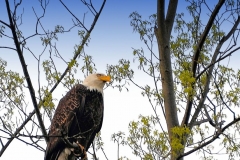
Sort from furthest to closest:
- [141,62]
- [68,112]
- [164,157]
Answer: [141,62], [68,112], [164,157]

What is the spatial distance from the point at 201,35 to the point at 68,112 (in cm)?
177

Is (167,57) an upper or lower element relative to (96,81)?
upper

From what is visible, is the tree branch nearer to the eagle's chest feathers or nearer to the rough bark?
the rough bark

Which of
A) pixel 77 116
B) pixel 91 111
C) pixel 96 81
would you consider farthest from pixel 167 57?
pixel 77 116

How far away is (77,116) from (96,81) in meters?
0.48

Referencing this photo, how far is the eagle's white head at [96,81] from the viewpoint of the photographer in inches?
204

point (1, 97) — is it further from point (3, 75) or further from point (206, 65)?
point (206, 65)

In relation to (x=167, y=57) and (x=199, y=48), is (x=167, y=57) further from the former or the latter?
(x=199, y=48)

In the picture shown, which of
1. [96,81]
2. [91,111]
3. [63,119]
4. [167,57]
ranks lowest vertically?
[63,119]

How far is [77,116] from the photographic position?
5.00 meters

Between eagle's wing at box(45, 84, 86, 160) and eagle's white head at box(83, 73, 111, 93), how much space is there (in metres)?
0.17

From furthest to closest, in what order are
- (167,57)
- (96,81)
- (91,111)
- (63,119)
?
(167,57)
(96,81)
(91,111)
(63,119)

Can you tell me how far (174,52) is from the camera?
5344 millimetres

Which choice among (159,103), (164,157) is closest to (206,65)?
(159,103)
